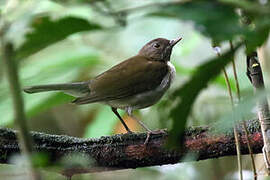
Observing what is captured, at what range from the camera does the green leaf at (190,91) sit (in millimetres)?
1200

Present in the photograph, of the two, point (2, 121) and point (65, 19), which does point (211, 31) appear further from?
point (2, 121)

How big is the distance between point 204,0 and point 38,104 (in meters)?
2.44

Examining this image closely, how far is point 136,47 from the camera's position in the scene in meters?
4.29

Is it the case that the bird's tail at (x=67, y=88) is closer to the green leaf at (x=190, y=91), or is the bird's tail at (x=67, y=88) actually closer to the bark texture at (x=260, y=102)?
the bark texture at (x=260, y=102)

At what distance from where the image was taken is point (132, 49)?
464 centimetres

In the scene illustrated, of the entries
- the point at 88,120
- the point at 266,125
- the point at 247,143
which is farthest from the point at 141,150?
the point at 88,120

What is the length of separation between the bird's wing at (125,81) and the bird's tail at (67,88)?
7 centimetres

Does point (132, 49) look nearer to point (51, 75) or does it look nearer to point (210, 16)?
point (51, 75)

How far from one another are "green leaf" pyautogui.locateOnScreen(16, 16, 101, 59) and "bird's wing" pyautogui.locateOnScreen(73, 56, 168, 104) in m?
2.43

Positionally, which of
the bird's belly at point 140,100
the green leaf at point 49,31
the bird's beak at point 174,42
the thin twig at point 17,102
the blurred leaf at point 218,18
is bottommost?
the thin twig at point 17,102

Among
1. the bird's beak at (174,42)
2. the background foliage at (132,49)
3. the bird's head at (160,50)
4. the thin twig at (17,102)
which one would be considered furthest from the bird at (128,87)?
the thin twig at (17,102)

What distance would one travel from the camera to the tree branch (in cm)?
269

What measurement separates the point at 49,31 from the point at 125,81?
263cm

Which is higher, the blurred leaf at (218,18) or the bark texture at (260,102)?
the bark texture at (260,102)
